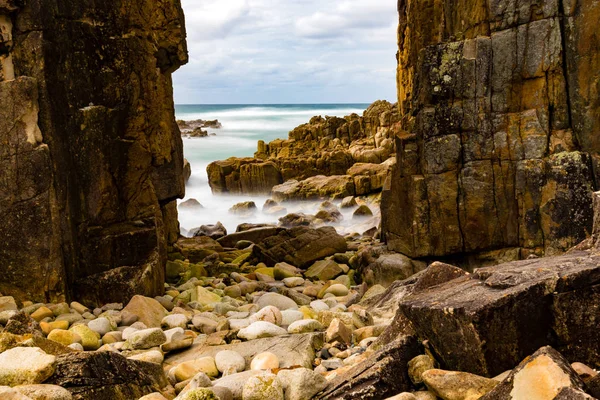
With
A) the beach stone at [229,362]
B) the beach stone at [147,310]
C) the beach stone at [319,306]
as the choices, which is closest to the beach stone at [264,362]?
the beach stone at [229,362]

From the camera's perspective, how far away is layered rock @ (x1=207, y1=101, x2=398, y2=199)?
24.5 m

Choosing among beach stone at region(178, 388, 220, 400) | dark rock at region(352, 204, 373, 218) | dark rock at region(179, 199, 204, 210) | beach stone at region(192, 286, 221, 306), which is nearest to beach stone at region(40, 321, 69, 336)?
beach stone at region(192, 286, 221, 306)

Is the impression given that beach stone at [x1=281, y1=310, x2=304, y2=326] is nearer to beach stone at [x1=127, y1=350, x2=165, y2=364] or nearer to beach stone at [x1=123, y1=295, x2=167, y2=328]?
beach stone at [x1=127, y1=350, x2=165, y2=364]

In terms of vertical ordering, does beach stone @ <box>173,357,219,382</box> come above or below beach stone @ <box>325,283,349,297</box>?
above

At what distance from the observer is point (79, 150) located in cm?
812

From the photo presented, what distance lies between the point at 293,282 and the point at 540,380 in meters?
7.63

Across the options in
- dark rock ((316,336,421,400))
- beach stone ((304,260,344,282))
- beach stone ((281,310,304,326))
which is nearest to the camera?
dark rock ((316,336,421,400))

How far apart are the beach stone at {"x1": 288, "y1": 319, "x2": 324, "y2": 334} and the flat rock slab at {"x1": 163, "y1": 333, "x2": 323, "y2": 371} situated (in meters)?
0.31

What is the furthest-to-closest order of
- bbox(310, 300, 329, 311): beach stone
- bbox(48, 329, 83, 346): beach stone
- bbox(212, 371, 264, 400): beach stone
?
bbox(310, 300, 329, 311): beach stone
bbox(48, 329, 83, 346): beach stone
bbox(212, 371, 264, 400): beach stone

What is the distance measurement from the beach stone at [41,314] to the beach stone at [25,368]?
2960 mm

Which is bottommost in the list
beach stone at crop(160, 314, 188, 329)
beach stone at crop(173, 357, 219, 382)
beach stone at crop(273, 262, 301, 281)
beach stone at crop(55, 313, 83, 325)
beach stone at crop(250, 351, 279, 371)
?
beach stone at crop(273, 262, 301, 281)

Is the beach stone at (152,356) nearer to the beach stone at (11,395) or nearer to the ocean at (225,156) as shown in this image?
the beach stone at (11,395)

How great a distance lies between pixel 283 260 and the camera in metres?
12.7

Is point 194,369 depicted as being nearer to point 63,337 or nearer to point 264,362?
point 264,362
